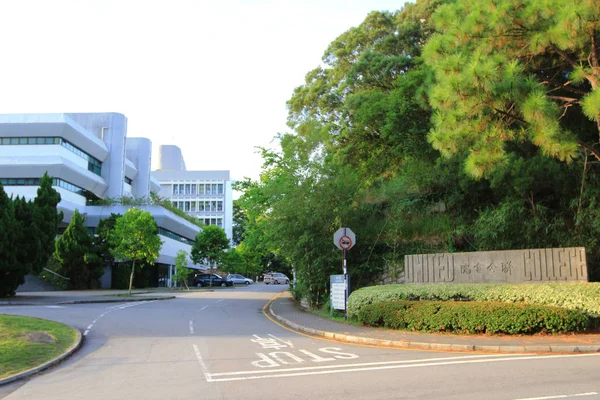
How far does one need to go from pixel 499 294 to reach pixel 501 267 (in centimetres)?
150

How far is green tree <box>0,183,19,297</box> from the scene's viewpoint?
988 inches

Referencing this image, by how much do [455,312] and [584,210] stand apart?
17.5 ft

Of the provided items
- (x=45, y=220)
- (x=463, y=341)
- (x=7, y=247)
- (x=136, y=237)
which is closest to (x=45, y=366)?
(x=463, y=341)

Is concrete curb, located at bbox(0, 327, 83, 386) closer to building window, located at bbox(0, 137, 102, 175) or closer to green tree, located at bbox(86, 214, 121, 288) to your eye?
green tree, located at bbox(86, 214, 121, 288)

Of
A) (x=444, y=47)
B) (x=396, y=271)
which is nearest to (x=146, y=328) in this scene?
(x=396, y=271)

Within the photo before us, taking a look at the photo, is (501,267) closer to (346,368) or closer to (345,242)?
(345,242)

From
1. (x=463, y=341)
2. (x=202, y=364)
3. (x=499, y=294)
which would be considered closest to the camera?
(x=202, y=364)

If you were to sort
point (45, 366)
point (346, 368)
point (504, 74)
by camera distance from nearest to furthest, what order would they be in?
point (346, 368) → point (45, 366) → point (504, 74)

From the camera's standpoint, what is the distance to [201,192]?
96.8m

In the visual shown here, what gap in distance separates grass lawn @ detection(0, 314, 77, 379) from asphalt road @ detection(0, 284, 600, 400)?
0.46 m

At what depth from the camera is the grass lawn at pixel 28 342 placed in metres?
8.74

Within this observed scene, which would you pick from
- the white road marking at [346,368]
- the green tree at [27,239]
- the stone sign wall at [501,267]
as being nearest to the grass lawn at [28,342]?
the white road marking at [346,368]

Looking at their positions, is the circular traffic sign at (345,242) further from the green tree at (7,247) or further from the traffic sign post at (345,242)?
the green tree at (7,247)

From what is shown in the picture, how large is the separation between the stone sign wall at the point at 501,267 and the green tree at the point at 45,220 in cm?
2193
